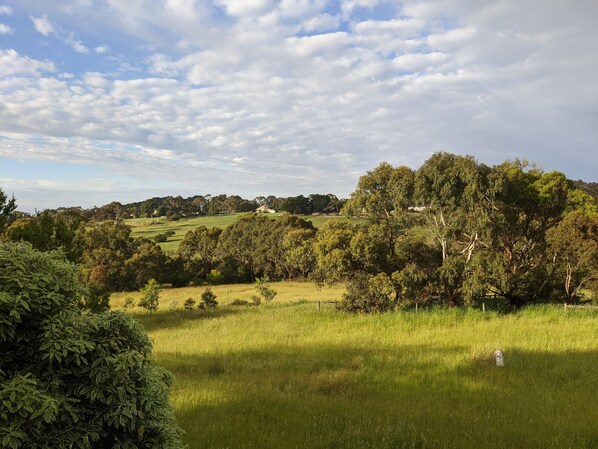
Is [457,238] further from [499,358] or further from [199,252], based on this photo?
[199,252]

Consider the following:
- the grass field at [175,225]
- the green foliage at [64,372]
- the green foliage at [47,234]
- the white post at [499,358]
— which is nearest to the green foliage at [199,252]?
the grass field at [175,225]

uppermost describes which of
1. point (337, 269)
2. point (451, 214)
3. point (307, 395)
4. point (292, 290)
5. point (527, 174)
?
point (527, 174)

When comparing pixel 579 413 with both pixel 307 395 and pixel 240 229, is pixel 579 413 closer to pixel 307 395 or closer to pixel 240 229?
pixel 307 395

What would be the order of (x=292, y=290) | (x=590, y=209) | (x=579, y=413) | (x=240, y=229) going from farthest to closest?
1. (x=240, y=229)
2. (x=292, y=290)
3. (x=590, y=209)
4. (x=579, y=413)

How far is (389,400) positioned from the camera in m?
9.45

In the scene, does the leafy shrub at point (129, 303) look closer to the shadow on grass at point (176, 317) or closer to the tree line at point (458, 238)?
the shadow on grass at point (176, 317)

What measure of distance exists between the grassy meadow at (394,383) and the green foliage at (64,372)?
11.1ft

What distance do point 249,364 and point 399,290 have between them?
43.7ft

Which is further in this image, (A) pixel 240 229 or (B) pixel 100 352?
(A) pixel 240 229

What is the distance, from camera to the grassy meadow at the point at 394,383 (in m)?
7.32

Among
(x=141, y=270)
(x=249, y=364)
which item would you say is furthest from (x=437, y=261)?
(x=141, y=270)

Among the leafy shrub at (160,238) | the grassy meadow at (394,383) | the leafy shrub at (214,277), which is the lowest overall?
the leafy shrub at (214,277)

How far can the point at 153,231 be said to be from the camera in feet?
332

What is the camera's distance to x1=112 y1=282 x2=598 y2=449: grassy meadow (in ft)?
24.0
